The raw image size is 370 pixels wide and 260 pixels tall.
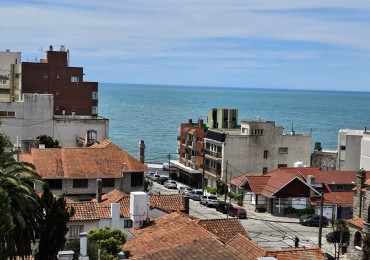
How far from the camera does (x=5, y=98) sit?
116938 millimetres

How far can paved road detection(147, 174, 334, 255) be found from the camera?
56.8 meters

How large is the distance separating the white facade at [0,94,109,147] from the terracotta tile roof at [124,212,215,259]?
5669 centimetres

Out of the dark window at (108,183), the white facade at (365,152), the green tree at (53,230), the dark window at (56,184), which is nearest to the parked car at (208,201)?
the dark window at (108,183)

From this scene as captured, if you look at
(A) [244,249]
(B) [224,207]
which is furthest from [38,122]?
(A) [244,249]

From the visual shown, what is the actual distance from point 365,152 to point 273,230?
33.3 metres

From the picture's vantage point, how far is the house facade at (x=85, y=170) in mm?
61125

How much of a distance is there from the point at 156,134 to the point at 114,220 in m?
160

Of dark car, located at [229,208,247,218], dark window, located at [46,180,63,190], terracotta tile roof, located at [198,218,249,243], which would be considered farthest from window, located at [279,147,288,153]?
terracotta tile roof, located at [198,218,249,243]

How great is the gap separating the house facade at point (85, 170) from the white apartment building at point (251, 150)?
87.5ft

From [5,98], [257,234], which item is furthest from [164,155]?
[257,234]

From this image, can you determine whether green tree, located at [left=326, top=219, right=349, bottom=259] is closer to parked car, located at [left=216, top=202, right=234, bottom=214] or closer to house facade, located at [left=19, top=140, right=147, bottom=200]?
parked car, located at [left=216, top=202, right=234, bottom=214]

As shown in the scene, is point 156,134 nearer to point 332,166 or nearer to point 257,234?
point 332,166

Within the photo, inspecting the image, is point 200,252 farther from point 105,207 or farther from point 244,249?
point 105,207

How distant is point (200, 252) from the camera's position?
25.2 meters
